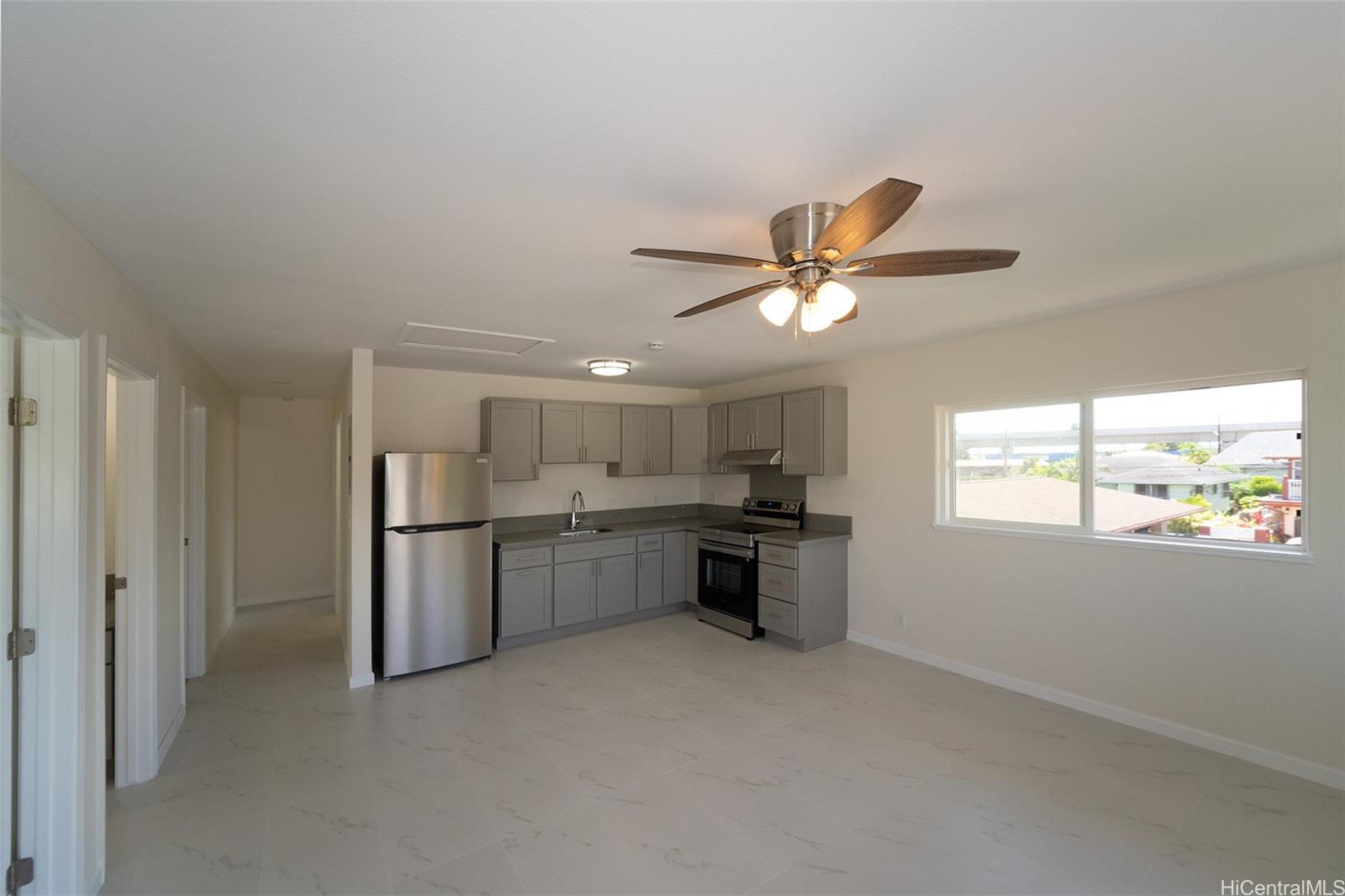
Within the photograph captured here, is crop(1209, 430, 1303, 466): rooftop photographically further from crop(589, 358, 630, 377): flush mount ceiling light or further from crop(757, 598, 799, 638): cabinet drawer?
crop(589, 358, 630, 377): flush mount ceiling light

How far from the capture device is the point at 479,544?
430cm

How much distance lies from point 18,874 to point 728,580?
4243mm

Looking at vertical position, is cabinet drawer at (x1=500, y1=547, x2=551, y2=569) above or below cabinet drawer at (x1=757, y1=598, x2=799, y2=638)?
above

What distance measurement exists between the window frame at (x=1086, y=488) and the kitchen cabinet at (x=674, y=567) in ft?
8.02

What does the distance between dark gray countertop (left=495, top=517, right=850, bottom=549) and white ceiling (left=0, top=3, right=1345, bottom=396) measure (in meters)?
2.63

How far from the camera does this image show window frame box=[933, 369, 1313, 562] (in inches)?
106

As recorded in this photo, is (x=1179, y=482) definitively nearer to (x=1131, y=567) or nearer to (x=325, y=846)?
(x=1131, y=567)

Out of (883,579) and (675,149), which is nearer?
(675,149)

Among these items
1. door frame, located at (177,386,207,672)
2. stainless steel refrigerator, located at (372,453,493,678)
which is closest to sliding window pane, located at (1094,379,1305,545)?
stainless steel refrigerator, located at (372,453,493,678)

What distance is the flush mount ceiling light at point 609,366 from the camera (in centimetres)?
448

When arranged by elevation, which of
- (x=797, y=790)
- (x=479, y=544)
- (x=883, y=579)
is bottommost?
(x=797, y=790)

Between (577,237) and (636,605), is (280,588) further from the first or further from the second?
(577,237)

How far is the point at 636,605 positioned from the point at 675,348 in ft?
8.42

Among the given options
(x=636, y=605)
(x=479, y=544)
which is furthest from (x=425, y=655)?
(x=636, y=605)
